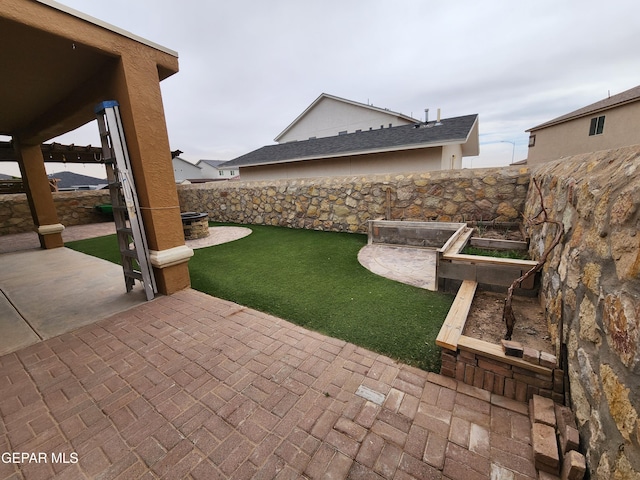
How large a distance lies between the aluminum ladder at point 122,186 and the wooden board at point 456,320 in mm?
3660

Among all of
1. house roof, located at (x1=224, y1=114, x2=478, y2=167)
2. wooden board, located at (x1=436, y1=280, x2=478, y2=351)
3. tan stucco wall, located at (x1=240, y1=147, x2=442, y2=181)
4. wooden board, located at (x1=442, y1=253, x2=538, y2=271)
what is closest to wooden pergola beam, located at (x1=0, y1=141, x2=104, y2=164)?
house roof, located at (x1=224, y1=114, x2=478, y2=167)

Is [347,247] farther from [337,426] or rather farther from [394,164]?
[394,164]

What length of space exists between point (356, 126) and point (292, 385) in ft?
61.8

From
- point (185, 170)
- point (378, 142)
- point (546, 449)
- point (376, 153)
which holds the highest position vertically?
point (185, 170)

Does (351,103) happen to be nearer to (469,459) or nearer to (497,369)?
(497,369)

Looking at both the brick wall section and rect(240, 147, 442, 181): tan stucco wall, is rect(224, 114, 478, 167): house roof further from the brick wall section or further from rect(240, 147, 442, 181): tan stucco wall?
the brick wall section

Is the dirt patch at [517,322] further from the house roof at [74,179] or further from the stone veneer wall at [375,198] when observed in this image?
the house roof at [74,179]

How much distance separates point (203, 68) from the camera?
10.8 m

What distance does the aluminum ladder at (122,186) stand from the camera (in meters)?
3.10

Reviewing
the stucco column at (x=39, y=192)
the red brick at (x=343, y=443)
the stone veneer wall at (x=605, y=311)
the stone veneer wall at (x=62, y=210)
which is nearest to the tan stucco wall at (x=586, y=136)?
the stone veneer wall at (x=605, y=311)

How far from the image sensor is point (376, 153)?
10.6 meters

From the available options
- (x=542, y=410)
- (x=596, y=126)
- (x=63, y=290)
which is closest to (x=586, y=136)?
(x=596, y=126)

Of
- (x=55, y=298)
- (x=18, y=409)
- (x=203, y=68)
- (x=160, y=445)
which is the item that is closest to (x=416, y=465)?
(x=160, y=445)

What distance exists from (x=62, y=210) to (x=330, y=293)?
12709 millimetres
